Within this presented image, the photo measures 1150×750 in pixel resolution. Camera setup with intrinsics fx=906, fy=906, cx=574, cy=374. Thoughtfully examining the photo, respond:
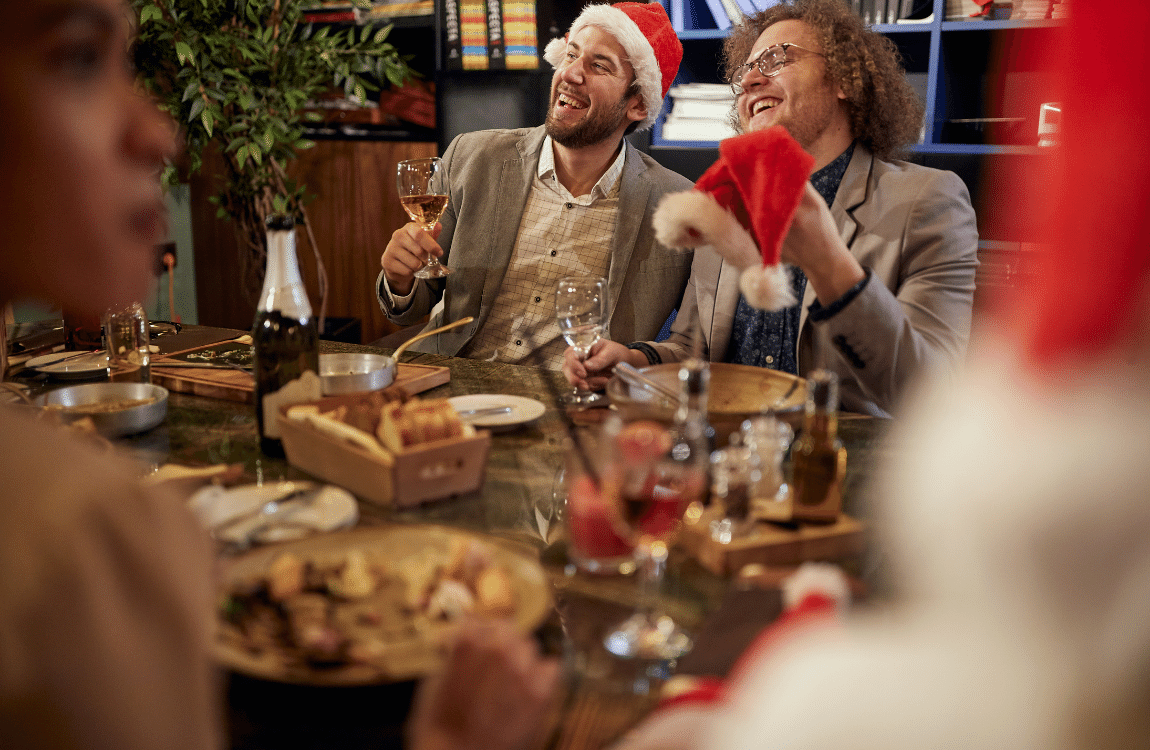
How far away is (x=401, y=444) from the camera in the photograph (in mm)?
1144

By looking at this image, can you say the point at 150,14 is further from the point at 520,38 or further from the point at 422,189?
the point at 422,189

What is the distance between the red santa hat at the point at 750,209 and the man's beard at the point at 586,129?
3.15ft

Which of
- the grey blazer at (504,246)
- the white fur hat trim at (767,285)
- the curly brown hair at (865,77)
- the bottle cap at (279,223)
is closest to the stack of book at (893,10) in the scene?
the curly brown hair at (865,77)

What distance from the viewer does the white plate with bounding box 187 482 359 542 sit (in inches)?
39.2

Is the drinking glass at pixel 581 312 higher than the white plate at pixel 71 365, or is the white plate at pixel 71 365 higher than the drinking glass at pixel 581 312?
the drinking glass at pixel 581 312

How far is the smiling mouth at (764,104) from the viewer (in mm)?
2173

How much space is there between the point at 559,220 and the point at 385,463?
1600 mm

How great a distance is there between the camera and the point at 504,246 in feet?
8.48

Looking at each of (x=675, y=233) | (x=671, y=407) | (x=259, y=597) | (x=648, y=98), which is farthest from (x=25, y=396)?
(x=648, y=98)

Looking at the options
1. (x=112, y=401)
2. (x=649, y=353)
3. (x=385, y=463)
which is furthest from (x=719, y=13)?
(x=385, y=463)

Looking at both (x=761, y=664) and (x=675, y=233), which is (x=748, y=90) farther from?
(x=761, y=664)

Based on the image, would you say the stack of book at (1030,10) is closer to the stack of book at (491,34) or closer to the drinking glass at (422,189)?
the stack of book at (491,34)

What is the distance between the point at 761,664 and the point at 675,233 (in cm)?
A: 117

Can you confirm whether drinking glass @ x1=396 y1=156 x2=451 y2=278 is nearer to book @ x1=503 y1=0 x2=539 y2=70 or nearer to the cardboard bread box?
Answer: the cardboard bread box
